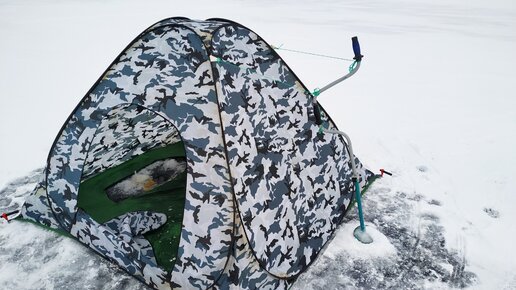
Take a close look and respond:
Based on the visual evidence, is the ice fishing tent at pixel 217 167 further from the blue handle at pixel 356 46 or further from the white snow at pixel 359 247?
the blue handle at pixel 356 46

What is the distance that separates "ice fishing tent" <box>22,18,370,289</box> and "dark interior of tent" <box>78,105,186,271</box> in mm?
50

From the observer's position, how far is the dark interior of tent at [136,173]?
12.3ft

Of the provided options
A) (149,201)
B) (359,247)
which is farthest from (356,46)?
(149,201)

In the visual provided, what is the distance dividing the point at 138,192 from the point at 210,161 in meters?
1.82

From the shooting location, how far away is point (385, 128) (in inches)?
240

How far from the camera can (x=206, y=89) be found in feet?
8.60

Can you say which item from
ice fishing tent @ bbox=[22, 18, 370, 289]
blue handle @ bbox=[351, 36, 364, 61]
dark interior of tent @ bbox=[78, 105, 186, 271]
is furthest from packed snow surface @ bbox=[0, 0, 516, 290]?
blue handle @ bbox=[351, 36, 364, 61]

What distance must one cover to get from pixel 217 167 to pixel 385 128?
4.29 metres

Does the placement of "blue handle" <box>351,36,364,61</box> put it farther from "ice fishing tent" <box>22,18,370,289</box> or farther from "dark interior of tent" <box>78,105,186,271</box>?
"dark interior of tent" <box>78,105,186,271</box>

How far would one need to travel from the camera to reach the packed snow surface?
10.5 ft

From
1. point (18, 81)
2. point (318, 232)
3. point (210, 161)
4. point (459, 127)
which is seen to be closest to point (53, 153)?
point (210, 161)

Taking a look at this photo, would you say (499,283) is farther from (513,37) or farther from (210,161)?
(513,37)

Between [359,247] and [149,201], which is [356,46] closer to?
[359,247]

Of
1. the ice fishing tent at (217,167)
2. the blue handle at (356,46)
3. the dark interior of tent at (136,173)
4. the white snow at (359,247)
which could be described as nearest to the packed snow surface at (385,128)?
the white snow at (359,247)
